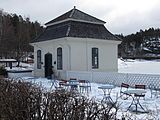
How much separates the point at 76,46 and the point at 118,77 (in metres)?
5.28

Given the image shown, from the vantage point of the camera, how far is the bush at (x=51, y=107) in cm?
418

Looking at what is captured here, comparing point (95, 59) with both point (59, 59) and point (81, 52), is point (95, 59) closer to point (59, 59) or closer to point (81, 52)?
point (81, 52)

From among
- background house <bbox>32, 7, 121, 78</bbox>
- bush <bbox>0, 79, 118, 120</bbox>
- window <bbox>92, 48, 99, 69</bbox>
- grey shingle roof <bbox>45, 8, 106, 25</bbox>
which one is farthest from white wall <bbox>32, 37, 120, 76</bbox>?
bush <bbox>0, 79, 118, 120</bbox>

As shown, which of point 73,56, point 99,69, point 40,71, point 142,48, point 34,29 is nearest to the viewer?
point 73,56

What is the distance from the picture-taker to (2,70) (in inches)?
1120

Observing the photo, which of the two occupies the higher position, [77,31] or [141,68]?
[77,31]

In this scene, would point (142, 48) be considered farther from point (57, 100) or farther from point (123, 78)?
point (57, 100)

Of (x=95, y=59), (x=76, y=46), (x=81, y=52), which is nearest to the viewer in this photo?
(x=76, y=46)

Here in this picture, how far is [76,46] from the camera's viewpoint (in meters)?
23.1

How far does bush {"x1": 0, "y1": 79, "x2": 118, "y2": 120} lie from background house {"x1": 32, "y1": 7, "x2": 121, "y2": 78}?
1733 cm

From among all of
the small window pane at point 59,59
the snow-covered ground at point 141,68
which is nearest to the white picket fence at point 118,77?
the small window pane at point 59,59

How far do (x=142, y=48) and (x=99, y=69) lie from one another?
8666 centimetres

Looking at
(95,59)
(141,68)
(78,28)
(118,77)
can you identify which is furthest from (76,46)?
(141,68)

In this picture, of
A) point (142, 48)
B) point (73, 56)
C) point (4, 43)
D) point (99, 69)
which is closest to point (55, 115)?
point (73, 56)
